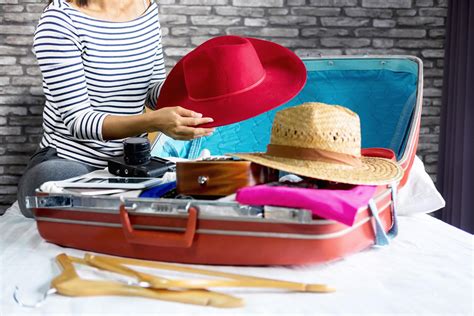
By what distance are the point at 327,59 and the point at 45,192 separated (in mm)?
1123

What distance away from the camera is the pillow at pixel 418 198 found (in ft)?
4.08

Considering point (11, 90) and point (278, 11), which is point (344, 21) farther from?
point (11, 90)

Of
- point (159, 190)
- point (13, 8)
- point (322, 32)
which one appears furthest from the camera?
point (322, 32)

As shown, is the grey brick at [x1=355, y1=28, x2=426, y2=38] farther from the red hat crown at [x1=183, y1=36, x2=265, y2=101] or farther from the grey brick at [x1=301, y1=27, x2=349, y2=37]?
the red hat crown at [x1=183, y1=36, x2=265, y2=101]

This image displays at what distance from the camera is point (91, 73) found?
145cm

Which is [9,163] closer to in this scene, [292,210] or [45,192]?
[45,192]

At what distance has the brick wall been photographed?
114 inches

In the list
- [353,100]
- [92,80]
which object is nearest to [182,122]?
[92,80]

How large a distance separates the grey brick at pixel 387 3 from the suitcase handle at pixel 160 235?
254cm

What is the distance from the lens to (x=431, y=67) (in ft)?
10.3

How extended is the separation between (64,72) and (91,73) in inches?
4.5

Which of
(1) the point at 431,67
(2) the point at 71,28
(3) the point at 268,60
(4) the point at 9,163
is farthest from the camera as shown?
(1) the point at 431,67

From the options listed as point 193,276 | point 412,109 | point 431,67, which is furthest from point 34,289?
point 431,67

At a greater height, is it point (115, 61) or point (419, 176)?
point (115, 61)
